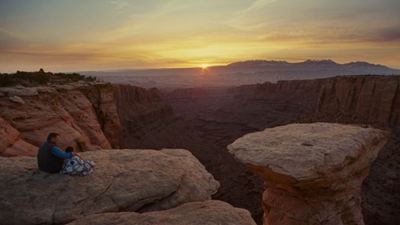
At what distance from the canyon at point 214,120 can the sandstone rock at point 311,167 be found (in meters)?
3.20

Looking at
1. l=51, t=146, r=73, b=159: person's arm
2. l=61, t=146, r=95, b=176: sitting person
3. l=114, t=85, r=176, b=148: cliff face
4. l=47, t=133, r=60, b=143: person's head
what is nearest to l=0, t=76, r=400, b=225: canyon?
l=114, t=85, r=176, b=148: cliff face

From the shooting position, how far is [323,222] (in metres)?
12.1

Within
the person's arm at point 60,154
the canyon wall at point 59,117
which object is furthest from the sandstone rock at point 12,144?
the person's arm at point 60,154

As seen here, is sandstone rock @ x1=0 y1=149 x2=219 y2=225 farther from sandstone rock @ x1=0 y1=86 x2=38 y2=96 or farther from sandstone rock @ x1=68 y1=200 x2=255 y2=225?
sandstone rock @ x1=0 y1=86 x2=38 y2=96

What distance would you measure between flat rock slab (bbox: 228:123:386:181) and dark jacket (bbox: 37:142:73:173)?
5.36 meters

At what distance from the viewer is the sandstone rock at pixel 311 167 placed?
10633 mm

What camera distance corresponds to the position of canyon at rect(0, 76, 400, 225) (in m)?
14.2

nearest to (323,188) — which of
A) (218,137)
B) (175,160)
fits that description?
(175,160)

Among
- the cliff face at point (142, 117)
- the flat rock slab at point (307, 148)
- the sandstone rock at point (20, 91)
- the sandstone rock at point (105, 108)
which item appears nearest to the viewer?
the flat rock slab at point (307, 148)

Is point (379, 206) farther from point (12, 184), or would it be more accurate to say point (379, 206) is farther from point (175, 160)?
point (12, 184)

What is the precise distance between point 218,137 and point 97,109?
32.7m

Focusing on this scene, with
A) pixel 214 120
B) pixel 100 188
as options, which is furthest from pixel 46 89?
pixel 214 120

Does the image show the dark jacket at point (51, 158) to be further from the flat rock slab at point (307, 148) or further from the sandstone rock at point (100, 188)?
the flat rock slab at point (307, 148)

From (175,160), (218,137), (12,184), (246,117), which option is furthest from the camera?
(246,117)
